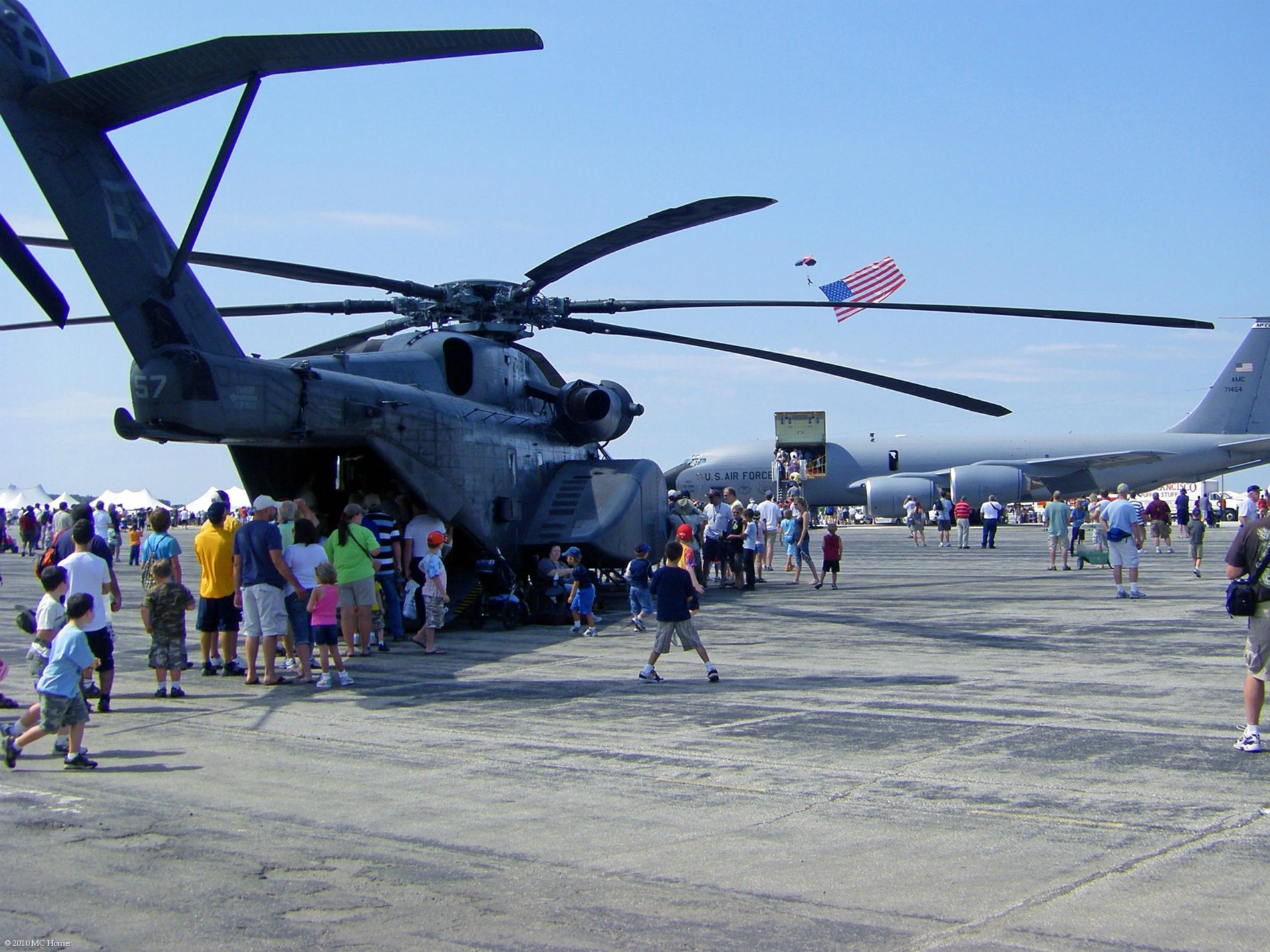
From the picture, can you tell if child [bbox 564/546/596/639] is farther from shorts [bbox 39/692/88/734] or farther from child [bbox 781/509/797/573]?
child [bbox 781/509/797/573]

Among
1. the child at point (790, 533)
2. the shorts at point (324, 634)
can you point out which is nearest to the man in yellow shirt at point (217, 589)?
the shorts at point (324, 634)

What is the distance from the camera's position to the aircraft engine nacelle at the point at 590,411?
57.9 feet

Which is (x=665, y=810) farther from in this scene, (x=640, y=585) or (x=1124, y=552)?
(x=1124, y=552)

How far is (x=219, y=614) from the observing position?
11.8 m

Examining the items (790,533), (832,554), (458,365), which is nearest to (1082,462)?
(790,533)

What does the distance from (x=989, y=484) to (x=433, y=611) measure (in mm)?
45096

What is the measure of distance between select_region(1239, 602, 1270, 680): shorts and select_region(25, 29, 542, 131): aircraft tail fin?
20.2ft

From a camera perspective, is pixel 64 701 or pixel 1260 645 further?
pixel 1260 645

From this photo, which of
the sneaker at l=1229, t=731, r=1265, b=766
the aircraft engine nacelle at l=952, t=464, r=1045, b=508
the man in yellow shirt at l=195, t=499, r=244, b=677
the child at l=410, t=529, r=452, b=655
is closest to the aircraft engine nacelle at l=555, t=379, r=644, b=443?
the child at l=410, t=529, r=452, b=655

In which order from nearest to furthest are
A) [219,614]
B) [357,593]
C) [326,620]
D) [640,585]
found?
[326,620]
[219,614]
[357,593]
[640,585]

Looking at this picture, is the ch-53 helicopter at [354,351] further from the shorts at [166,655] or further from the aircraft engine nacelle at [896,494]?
the aircraft engine nacelle at [896,494]

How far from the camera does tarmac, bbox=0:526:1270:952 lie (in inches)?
181

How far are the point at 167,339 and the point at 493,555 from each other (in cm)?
584

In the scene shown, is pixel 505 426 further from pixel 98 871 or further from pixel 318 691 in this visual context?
pixel 98 871
